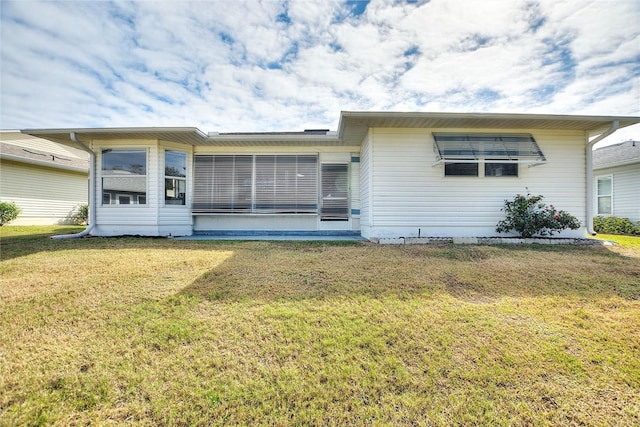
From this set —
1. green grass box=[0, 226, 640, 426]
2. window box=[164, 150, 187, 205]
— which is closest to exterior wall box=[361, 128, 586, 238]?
green grass box=[0, 226, 640, 426]

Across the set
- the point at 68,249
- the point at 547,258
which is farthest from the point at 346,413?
the point at 68,249

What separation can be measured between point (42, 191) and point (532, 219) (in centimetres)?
1757

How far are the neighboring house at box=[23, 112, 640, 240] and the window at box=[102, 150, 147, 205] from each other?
0.03 metres

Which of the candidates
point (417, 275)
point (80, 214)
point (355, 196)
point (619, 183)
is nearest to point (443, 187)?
point (355, 196)

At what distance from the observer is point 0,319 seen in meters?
2.58

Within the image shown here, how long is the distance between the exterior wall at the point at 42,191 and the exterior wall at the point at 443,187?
13.7 m

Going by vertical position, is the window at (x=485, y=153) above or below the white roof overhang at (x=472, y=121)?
below

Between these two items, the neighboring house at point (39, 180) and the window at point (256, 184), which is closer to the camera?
the window at point (256, 184)

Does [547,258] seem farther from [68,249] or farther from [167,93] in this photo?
[167,93]

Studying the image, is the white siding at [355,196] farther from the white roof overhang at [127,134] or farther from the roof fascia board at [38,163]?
the roof fascia board at [38,163]

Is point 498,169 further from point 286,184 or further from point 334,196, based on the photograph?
point 286,184

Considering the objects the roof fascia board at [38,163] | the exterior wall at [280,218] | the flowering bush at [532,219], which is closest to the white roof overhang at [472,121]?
the exterior wall at [280,218]

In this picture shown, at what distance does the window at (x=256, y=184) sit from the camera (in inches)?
327

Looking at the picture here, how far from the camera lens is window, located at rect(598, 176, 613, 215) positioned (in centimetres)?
1055
